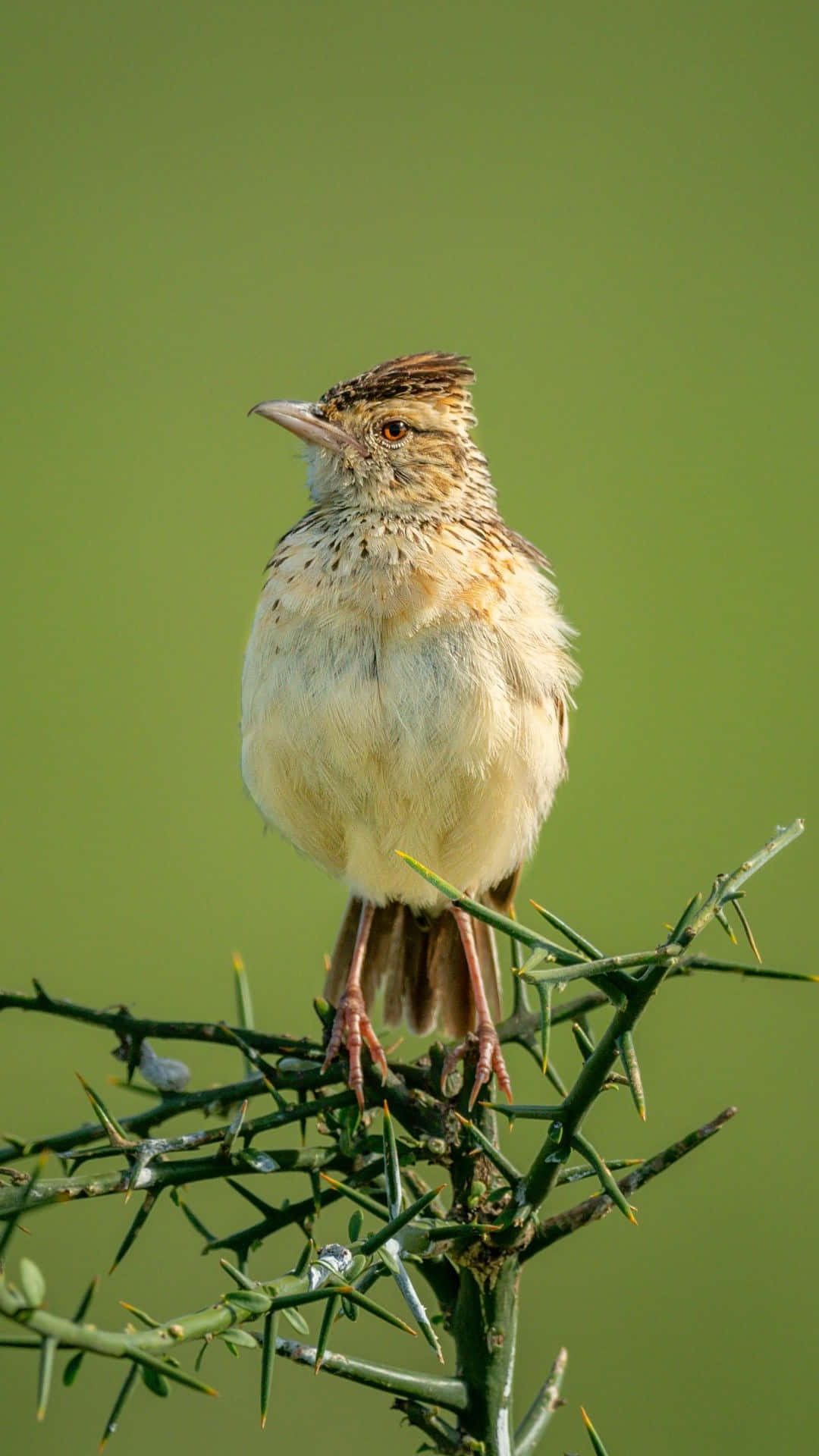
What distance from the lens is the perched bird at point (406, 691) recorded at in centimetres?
266

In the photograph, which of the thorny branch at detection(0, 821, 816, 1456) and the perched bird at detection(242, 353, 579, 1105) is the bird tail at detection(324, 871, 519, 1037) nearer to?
the perched bird at detection(242, 353, 579, 1105)

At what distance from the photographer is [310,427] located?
3.04m

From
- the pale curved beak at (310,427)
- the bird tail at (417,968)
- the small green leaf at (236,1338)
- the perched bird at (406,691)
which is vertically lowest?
the small green leaf at (236,1338)

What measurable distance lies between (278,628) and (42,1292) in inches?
77.1

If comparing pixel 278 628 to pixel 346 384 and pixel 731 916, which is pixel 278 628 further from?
pixel 731 916

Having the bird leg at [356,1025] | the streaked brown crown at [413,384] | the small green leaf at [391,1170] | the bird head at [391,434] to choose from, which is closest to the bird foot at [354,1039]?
the bird leg at [356,1025]

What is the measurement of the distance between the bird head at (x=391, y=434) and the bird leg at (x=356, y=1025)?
94 centimetres

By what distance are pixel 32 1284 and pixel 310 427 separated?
237 cm

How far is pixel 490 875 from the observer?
3084mm

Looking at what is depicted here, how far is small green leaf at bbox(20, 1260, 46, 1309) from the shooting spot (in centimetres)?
90

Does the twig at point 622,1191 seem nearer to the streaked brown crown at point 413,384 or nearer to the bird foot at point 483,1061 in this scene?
the bird foot at point 483,1061

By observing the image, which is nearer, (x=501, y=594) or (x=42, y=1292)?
(x=42, y=1292)

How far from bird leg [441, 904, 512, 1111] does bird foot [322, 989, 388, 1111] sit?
12 centimetres

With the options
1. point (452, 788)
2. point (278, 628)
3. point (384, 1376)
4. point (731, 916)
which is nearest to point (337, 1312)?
point (384, 1376)
